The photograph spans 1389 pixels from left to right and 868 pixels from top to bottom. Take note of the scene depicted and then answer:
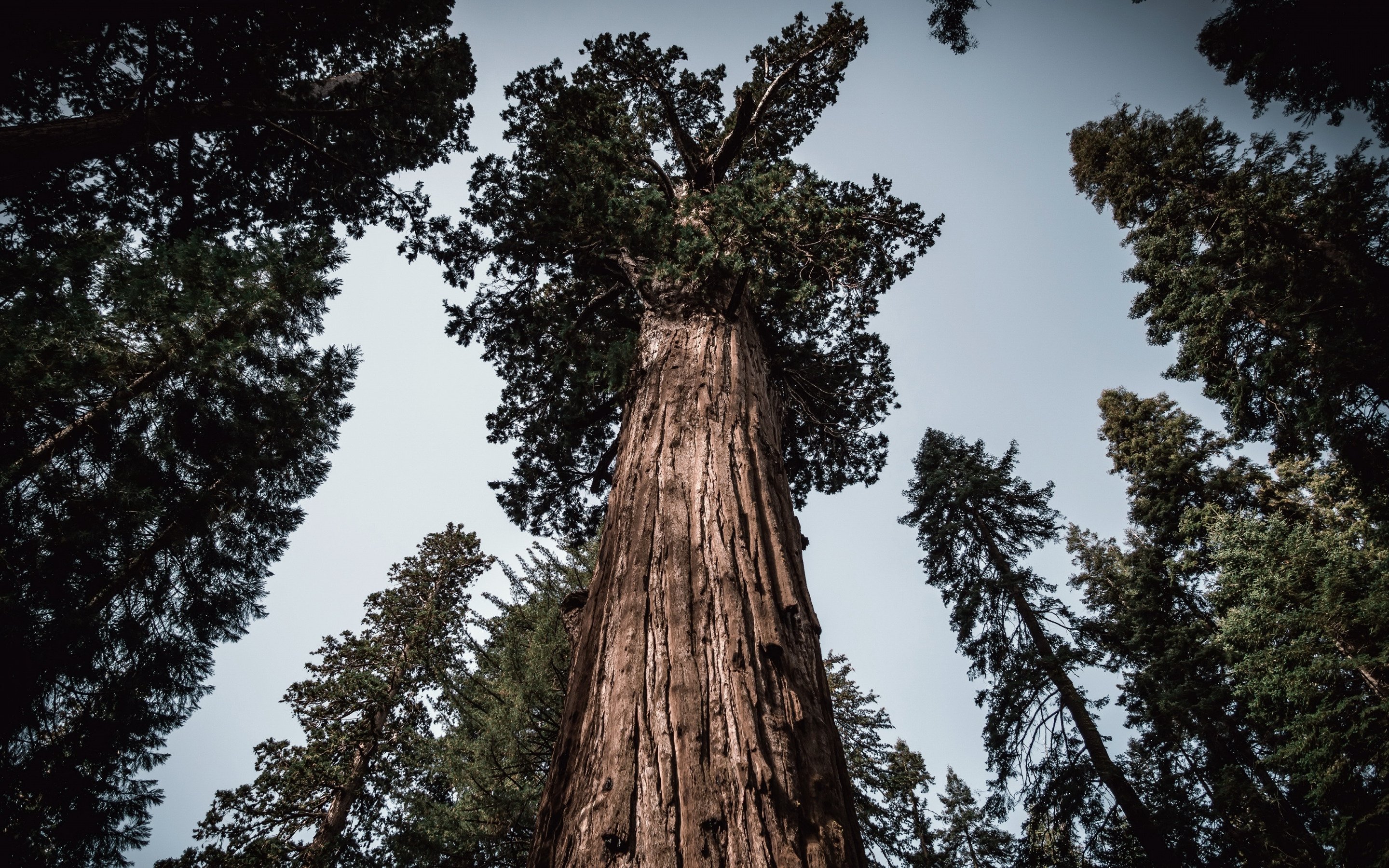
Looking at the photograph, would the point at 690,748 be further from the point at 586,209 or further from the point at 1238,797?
the point at 1238,797

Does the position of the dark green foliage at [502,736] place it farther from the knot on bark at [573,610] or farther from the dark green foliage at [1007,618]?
the dark green foliage at [1007,618]

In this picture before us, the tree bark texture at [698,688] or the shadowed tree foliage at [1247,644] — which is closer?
the tree bark texture at [698,688]

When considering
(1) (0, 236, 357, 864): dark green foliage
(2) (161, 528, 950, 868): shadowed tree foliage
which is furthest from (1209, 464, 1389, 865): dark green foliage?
(1) (0, 236, 357, 864): dark green foliage

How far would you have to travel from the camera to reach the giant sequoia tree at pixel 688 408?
4.95 ft

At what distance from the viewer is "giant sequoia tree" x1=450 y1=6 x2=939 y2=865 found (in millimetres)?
1509

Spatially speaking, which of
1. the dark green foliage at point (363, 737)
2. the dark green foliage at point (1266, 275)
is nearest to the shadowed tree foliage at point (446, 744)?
the dark green foliage at point (363, 737)

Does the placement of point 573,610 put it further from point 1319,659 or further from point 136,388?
point 1319,659

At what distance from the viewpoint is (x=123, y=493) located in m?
3.86

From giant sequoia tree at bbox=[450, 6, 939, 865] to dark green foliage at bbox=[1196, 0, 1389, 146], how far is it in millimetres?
5183

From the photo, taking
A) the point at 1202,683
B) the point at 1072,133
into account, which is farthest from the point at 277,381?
the point at 1072,133

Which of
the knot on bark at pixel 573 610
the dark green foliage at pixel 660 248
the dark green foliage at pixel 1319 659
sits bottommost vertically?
the knot on bark at pixel 573 610

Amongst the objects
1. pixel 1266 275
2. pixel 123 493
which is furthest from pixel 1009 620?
pixel 123 493

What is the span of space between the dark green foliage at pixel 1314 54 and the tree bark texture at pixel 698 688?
8856 mm

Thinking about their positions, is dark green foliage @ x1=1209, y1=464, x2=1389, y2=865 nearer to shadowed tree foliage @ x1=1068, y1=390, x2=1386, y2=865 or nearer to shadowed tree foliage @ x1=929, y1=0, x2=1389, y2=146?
shadowed tree foliage @ x1=1068, y1=390, x2=1386, y2=865
